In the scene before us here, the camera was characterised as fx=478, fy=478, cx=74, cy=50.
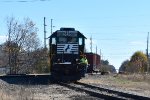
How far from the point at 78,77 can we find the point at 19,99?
17.5 metres

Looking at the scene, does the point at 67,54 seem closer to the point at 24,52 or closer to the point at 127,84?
the point at 127,84

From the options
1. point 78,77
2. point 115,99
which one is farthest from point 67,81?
point 115,99

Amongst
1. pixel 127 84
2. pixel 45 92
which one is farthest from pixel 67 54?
pixel 45 92

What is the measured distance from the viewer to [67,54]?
115 feet

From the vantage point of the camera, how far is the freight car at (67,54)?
34438 mm

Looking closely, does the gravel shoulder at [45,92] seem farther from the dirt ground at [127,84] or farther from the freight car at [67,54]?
the freight car at [67,54]

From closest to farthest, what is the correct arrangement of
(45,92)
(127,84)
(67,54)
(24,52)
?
(45,92), (127,84), (67,54), (24,52)

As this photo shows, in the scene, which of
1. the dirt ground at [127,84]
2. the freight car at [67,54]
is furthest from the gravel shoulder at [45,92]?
the freight car at [67,54]

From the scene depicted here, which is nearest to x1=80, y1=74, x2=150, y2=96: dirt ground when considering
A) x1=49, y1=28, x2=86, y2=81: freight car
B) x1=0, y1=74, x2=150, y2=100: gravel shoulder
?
x1=0, y1=74, x2=150, y2=100: gravel shoulder

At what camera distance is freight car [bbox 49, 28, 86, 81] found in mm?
34438

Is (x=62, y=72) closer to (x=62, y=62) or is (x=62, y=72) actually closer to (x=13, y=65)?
(x=62, y=62)

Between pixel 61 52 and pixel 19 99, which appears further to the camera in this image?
pixel 61 52

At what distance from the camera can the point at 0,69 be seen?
291 feet

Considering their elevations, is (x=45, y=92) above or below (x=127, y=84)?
below
